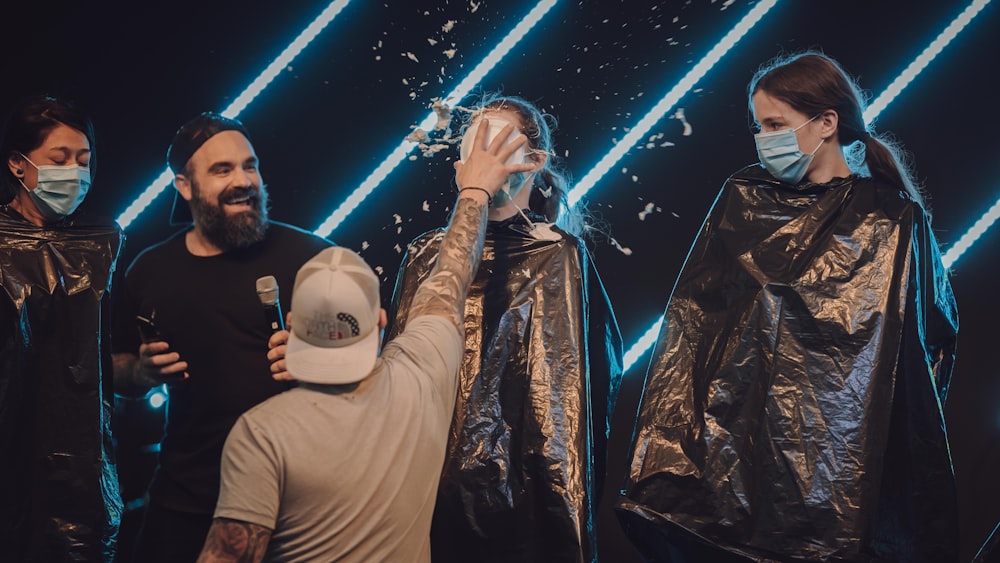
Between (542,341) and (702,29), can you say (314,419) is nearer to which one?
(542,341)

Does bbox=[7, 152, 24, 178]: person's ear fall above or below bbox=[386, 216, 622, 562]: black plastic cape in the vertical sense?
above

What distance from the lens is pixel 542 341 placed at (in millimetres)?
2174

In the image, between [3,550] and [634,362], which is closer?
[3,550]

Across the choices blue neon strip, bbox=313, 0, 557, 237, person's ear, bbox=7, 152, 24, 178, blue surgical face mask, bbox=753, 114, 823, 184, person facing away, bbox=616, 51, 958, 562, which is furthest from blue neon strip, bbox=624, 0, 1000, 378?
person's ear, bbox=7, 152, 24, 178

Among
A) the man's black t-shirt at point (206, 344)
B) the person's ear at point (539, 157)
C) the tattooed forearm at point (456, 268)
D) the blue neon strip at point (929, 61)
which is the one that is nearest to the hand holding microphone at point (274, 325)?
the man's black t-shirt at point (206, 344)

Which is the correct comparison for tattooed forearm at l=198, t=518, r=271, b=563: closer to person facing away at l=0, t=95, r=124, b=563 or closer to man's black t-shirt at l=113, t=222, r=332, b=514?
man's black t-shirt at l=113, t=222, r=332, b=514

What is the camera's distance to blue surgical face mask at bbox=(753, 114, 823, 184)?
220 cm

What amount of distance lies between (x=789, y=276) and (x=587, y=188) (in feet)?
3.14

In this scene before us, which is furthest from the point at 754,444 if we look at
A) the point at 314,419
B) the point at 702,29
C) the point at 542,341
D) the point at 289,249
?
the point at 702,29

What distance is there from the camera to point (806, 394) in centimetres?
206

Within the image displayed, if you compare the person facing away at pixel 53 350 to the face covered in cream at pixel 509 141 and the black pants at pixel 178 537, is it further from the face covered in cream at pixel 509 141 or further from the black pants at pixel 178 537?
the face covered in cream at pixel 509 141

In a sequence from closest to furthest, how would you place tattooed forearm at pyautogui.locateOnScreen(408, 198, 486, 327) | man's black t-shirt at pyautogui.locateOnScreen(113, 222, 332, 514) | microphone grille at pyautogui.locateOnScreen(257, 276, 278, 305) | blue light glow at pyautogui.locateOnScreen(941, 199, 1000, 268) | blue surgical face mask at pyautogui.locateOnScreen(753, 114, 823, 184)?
tattooed forearm at pyautogui.locateOnScreen(408, 198, 486, 327), microphone grille at pyautogui.locateOnScreen(257, 276, 278, 305), man's black t-shirt at pyautogui.locateOnScreen(113, 222, 332, 514), blue surgical face mask at pyautogui.locateOnScreen(753, 114, 823, 184), blue light glow at pyautogui.locateOnScreen(941, 199, 1000, 268)

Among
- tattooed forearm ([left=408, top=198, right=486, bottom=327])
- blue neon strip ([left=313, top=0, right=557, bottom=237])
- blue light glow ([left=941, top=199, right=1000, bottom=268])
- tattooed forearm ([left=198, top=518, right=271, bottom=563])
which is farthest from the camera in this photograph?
blue neon strip ([left=313, top=0, right=557, bottom=237])

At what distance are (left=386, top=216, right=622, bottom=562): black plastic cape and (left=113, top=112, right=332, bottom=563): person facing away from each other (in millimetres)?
375
